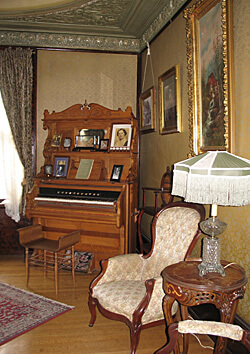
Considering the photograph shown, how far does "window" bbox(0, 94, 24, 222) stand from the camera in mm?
5254

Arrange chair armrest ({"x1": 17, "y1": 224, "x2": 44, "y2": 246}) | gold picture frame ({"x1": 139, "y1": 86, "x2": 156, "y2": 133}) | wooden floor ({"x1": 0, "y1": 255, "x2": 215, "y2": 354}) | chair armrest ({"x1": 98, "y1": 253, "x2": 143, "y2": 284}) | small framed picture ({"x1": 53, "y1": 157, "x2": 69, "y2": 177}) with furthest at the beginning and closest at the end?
1. small framed picture ({"x1": 53, "y1": 157, "x2": 69, "y2": 177})
2. gold picture frame ({"x1": 139, "y1": 86, "x2": 156, "y2": 133})
3. chair armrest ({"x1": 17, "y1": 224, "x2": 44, "y2": 246})
4. chair armrest ({"x1": 98, "y1": 253, "x2": 143, "y2": 284})
5. wooden floor ({"x1": 0, "y1": 255, "x2": 215, "y2": 354})

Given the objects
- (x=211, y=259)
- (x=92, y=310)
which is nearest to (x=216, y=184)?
(x=211, y=259)

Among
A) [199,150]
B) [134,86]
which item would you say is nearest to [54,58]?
[134,86]

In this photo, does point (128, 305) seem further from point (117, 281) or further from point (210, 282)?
point (210, 282)

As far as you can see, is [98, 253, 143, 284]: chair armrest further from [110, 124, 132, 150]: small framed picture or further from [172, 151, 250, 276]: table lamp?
[110, 124, 132, 150]: small framed picture

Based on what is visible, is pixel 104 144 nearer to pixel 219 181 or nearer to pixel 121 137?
pixel 121 137

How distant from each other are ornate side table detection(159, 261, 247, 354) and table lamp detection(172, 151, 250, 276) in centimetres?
8

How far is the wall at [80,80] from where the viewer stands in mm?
5340

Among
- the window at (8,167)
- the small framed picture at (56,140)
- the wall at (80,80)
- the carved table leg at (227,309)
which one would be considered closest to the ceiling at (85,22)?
the wall at (80,80)

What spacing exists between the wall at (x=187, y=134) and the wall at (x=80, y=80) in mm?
343

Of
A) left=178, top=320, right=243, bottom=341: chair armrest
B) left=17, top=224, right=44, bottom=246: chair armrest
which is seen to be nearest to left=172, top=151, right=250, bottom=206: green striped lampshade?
left=178, top=320, right=243, bottom=341: chair armrest

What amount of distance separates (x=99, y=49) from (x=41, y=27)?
0.90 m

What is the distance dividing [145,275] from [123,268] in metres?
0.22

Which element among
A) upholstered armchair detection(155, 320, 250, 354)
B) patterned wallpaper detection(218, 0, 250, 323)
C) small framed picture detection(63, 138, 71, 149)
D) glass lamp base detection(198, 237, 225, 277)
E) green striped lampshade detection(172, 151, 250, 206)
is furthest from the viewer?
small framed picture detection(63, 138, 71, 149)
